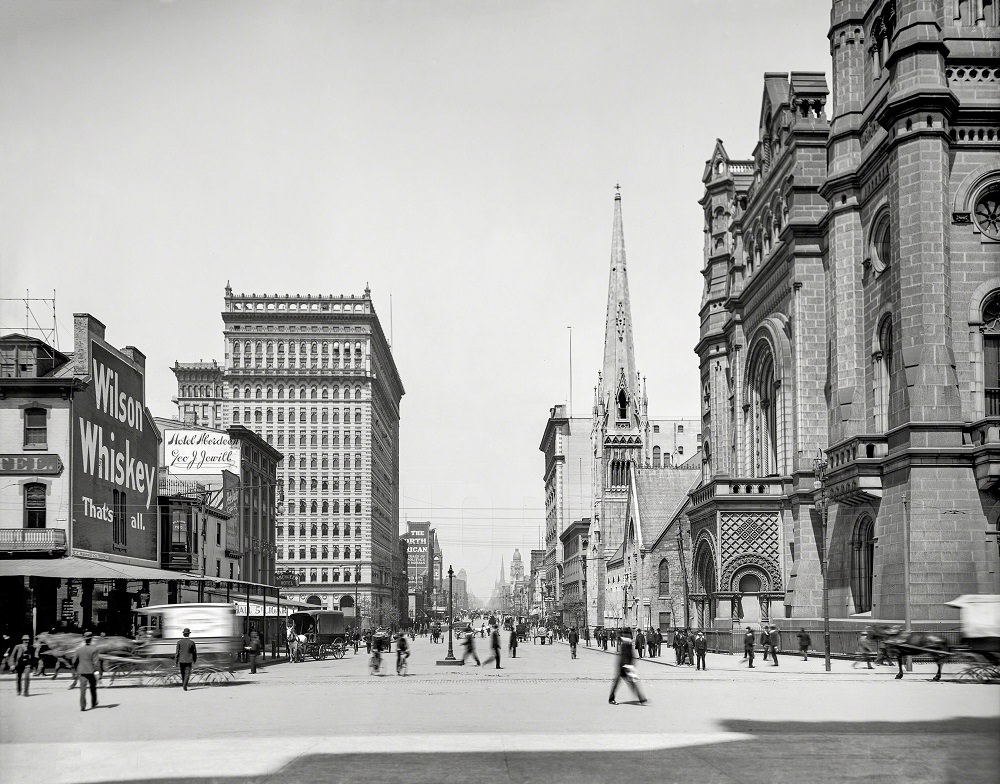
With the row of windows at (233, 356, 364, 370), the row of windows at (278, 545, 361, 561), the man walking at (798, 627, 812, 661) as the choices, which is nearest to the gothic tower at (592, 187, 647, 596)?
the row of windows at (233, 356, 364, 370)

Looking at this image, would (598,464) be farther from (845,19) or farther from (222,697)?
(222,697)

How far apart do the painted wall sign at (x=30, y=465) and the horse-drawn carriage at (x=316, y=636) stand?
56.9 ft

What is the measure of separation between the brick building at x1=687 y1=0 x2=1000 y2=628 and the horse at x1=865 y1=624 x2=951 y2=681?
1.32 m

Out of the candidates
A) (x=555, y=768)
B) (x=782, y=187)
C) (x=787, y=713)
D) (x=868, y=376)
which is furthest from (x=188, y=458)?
(x=555, y=768)

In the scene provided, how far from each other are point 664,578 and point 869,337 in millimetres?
47246

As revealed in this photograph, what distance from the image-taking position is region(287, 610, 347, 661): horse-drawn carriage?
63.4 m

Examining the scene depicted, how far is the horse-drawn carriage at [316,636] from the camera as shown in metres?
63.4

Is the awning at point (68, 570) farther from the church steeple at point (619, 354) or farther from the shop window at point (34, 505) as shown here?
the church steeple at point (619, 354)

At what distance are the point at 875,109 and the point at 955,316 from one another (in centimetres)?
1014

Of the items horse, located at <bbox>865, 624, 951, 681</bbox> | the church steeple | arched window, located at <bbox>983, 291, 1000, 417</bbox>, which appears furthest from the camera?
the church steeple

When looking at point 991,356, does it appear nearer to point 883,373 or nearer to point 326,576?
point 883,373

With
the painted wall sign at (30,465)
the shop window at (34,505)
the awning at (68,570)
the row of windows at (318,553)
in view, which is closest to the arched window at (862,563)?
the awning at (68,570)

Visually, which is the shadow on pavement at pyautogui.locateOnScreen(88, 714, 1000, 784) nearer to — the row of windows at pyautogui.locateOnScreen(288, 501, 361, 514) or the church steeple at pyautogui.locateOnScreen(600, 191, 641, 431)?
the church steeple at pyautogui.locateOnScreen(600, 191, 641, 431)

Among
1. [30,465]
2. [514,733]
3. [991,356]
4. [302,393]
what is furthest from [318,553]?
[514,733]
